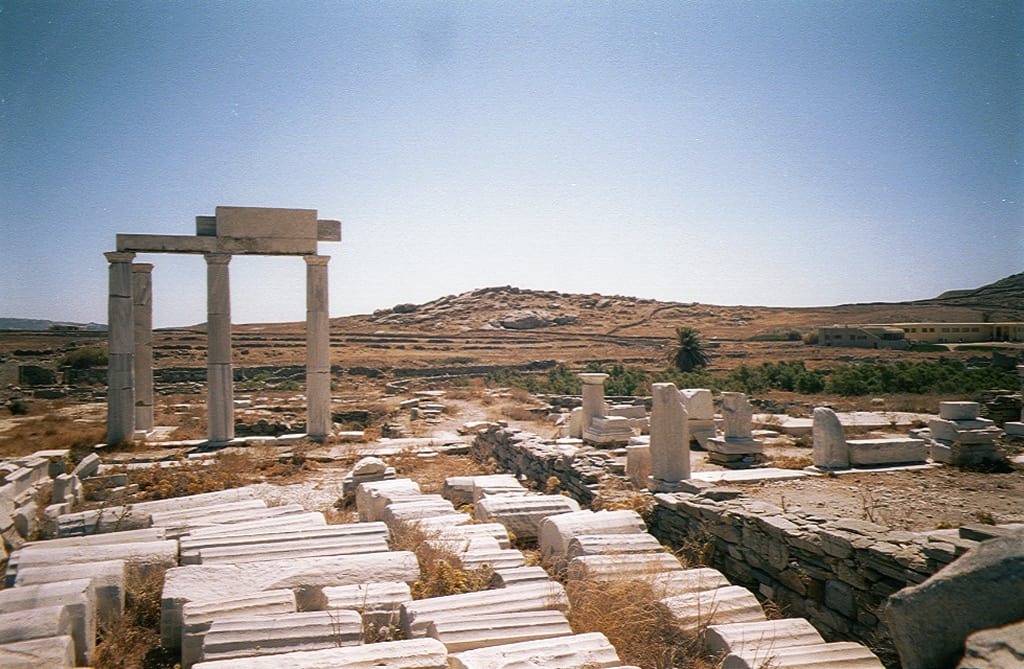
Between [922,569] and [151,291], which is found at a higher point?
[151,291]

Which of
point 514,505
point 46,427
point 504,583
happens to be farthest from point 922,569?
point 46,427

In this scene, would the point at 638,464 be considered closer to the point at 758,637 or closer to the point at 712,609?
the point at 712,609

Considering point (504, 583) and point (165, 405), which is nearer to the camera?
point (504, 583)

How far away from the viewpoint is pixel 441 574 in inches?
232

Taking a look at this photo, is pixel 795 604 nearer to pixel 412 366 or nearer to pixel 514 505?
pixel 514 505

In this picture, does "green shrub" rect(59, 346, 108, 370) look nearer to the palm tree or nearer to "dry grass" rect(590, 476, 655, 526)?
the palm tree

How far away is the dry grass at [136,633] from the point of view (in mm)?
4984

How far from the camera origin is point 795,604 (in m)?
5.89

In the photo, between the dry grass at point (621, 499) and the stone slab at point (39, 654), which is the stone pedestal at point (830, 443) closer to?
the dry grass at point (621, 499)

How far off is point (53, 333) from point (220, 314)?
52.5 meters

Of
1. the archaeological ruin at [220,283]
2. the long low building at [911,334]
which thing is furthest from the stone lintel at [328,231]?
the long low building at [911,334]

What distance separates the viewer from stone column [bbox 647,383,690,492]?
33.4 feet

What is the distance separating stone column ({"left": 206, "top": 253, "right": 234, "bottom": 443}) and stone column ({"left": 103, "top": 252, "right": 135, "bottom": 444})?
6.27 ft

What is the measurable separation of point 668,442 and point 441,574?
17.5 ft
